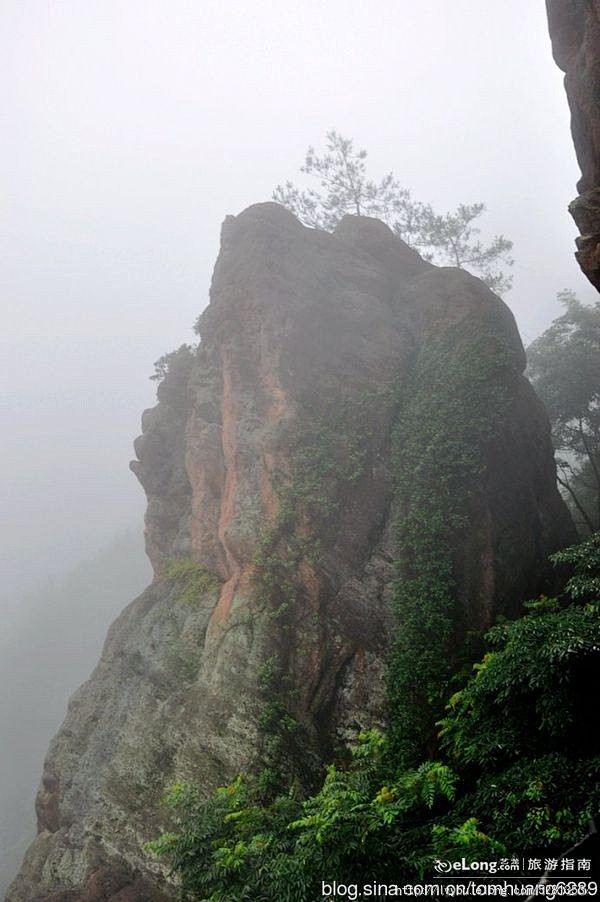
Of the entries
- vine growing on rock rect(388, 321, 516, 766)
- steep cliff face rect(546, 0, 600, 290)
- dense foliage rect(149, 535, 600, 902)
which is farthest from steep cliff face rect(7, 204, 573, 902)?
steep cliff face rect(546, 0, 600, 290)

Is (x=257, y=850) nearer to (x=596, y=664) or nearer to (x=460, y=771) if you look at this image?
(x=460, y=771)

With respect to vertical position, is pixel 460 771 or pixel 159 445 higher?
pixel 159 445

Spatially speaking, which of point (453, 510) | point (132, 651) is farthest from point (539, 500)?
point (132, 651)

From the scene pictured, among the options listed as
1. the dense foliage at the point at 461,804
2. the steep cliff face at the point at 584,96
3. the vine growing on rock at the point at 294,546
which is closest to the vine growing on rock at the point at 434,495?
the vine growing on rock at the point at 294,546

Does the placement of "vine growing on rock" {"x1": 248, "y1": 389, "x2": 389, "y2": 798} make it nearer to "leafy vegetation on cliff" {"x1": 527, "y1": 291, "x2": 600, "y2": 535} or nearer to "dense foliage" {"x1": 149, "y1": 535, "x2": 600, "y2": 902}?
"dense foliage" {"x1": 149, "y1": 535, "x2": 600, "y2": 902}

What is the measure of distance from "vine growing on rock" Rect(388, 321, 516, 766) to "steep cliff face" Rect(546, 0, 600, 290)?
5172 mm

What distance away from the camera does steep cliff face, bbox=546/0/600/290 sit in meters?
9.09

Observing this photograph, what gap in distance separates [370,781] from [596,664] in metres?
3.76

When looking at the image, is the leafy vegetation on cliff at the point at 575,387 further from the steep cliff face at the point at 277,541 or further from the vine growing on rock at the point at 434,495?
the vine growing on rock at the point at 434,495

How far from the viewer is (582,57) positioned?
34.6ft

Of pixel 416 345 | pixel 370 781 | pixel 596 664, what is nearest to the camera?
pixel 596 664

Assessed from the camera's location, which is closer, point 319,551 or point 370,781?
point 370,781

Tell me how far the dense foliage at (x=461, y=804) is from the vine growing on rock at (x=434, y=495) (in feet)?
8.14

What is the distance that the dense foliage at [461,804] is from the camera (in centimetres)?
502
